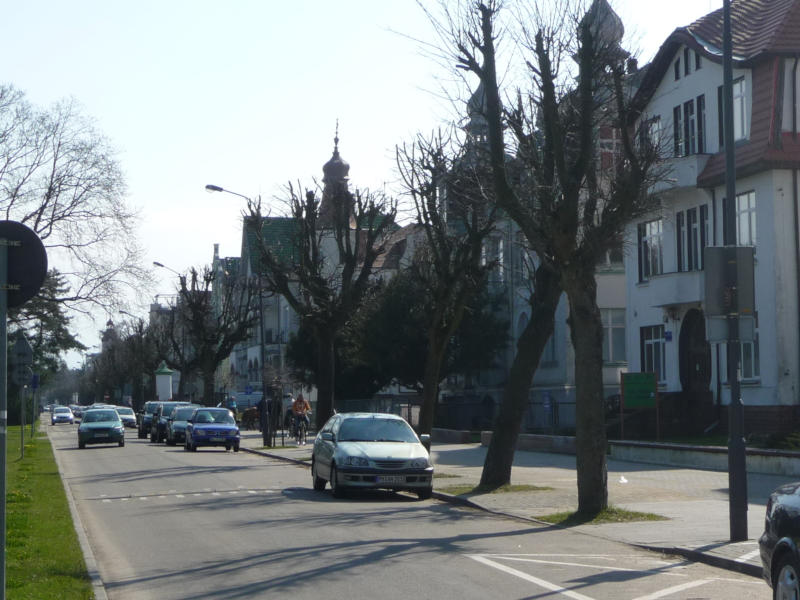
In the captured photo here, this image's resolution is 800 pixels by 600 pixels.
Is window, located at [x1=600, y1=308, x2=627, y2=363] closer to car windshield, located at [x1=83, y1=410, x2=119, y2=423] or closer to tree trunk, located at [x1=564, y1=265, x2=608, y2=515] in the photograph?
car windshield, located at [x1=83, y1=410, x2=119, y2=423]

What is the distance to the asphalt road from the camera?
11055mm

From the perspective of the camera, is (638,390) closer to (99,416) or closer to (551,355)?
(551,355)

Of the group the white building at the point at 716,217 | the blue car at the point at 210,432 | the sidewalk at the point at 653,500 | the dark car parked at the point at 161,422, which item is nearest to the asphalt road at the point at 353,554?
the sidewalk at the point at 653,500

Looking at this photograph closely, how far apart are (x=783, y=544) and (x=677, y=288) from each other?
94.8 feet

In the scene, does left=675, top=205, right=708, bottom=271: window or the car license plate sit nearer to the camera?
the car license plate

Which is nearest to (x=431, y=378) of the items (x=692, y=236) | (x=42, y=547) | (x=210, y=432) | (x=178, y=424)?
(x=692, y=236)

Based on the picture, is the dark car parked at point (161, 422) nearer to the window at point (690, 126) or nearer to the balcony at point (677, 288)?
the balcony at point (677, 288)

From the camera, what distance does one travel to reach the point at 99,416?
157ft

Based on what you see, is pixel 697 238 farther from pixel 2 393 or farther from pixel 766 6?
pixel 2 393

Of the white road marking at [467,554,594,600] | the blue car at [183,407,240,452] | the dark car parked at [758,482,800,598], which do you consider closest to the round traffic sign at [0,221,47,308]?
the white road marking at [467,554,594,600]

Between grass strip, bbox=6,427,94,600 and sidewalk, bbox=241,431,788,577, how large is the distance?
251 inches

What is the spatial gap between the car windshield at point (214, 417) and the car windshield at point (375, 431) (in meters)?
21.4

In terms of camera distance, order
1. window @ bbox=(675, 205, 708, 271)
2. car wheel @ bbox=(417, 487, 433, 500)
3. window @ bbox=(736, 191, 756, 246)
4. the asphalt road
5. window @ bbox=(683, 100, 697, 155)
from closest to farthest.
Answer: the asphalt road, car wheel @ bbox=(417, 487, 433, 500), window @ bbox=(736, 191, 756, 246), window @ bbox=(675, 205, 708, 271), window @ bbox=(683, 100, 697, 155)

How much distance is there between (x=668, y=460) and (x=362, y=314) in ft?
81.7
